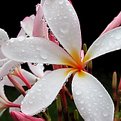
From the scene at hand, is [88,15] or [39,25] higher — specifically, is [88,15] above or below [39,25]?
below

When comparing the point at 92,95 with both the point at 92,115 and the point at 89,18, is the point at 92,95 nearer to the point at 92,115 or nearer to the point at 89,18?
the point at 92,115

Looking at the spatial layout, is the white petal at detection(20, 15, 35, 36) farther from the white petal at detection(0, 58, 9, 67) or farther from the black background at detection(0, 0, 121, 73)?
the black background at detection(0, 0, 121, 73)

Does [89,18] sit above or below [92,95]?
below

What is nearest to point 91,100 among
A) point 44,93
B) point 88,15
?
point 44,93

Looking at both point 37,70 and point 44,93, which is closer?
point 44,93

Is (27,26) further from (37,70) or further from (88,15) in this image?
(88,15)

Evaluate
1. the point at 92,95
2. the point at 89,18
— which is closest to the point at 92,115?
the point at 92,95

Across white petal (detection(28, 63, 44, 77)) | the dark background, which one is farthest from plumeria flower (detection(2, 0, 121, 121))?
the dark background
